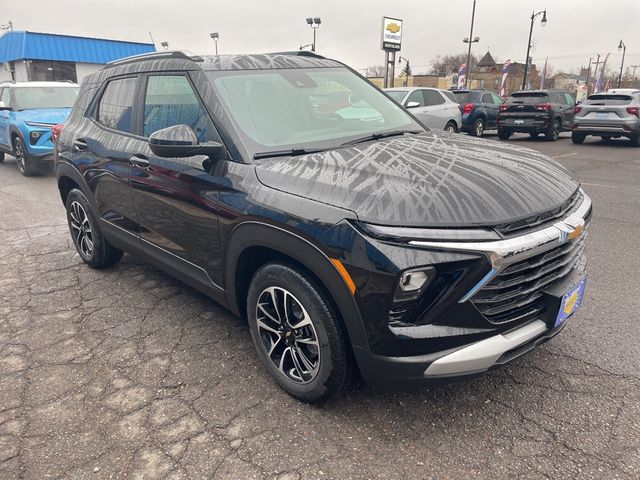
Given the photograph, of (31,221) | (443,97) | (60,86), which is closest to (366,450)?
(31,221)

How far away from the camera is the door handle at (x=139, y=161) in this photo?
10.8 ft

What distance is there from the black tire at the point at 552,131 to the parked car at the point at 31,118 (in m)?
13.8

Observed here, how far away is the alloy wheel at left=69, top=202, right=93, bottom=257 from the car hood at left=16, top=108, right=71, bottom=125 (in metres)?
5.92

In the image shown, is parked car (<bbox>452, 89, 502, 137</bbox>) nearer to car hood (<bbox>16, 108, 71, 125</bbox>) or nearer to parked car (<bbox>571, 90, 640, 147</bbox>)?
parked car (<bbox>571, 90, 640, 147</bbox>)

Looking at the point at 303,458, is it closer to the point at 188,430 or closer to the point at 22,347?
the point at 188,430

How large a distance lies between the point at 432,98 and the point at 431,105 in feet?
0.96

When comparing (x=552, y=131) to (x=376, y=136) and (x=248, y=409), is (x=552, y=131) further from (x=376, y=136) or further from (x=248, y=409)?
(x=248, y=409)

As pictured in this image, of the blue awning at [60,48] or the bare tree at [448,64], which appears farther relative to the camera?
the bare tree at [448,64]

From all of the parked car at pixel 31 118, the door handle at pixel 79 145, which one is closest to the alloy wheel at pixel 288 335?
the door handle at pixel 79 145

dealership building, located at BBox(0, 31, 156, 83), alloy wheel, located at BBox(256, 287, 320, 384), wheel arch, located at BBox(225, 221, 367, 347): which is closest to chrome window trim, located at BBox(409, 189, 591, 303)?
wheel arch, located at BBox(225, 221, 367, 347)

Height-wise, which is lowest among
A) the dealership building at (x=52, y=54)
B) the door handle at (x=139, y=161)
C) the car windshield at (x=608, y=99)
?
the door handle at (x=139, y=161)

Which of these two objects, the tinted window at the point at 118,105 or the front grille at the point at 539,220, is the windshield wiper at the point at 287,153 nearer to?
the front grille at the point at 539,220

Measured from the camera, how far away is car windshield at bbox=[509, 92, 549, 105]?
15547 millimetres

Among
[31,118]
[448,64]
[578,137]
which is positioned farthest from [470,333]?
[448,64]
